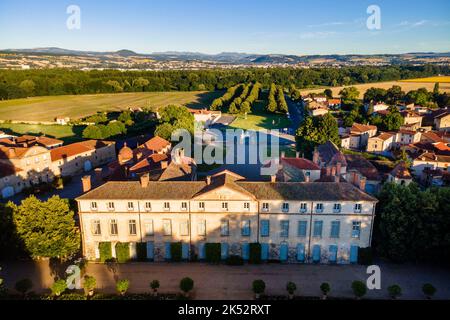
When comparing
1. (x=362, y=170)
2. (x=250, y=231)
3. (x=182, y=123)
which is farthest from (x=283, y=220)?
(x=182, y=123)

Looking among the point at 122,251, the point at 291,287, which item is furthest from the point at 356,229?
the point at 122,251

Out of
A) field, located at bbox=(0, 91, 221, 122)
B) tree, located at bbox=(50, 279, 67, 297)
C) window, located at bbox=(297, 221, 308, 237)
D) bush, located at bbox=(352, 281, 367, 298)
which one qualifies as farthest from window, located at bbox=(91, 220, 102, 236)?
Answer: field, located at bbox=(0, 91, 221, 122)

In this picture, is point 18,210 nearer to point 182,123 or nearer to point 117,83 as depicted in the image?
point 182,123

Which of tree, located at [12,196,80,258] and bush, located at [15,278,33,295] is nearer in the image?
bush, located at [15,278,33,295]

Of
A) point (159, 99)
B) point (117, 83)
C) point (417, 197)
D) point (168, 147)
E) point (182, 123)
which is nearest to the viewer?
point (417, 197)

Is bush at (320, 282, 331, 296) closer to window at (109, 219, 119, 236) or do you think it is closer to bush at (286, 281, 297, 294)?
bush at (286, 281, 297, 294)

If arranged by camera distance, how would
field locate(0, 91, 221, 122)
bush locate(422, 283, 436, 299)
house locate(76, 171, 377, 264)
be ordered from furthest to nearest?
field locate(0, 91, 221, 122)
house locate(76, 171, 377, 264)
bush locate(422, 283, 436, 299)
